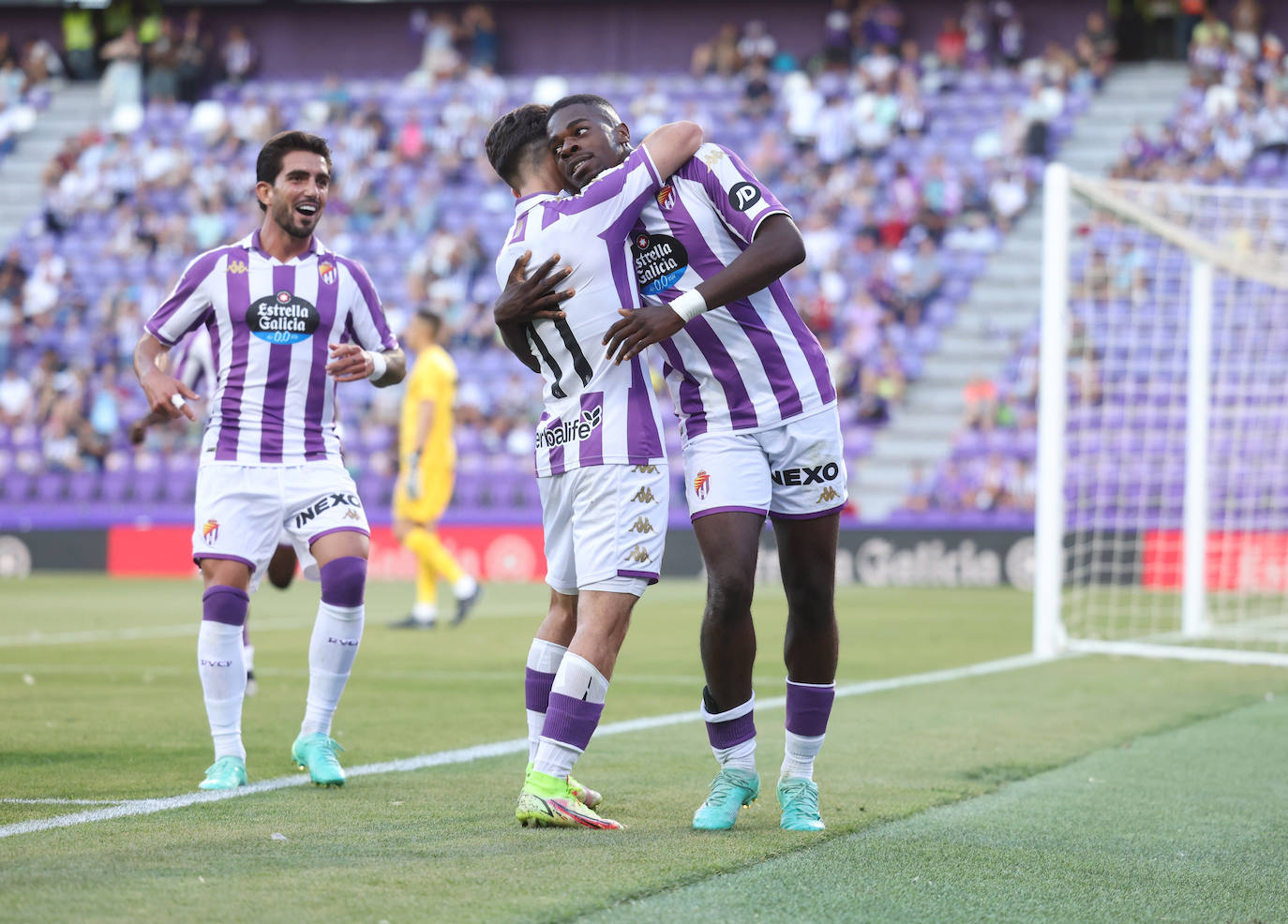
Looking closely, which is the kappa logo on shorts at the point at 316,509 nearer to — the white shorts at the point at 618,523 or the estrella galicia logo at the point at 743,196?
the white shorts at the point at 618,523

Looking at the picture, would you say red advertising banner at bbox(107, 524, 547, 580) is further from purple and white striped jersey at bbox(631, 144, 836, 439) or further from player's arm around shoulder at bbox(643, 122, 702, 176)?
player's arm around shoulder at bbox(643, 122, 702, 176)

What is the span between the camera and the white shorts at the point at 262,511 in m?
5.26

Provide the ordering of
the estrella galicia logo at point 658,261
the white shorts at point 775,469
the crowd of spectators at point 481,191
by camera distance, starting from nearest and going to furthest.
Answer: the white shorts at point 775,469
the estrella galicia logo at point 658,261
the crowd of spectators at point 481,191

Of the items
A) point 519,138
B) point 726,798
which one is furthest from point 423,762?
point 519,138

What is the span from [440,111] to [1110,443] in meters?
13.8

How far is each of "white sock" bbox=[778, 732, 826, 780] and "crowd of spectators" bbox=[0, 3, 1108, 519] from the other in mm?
16051

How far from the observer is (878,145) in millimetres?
23672

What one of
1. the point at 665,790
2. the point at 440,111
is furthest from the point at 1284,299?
the point at 440,111

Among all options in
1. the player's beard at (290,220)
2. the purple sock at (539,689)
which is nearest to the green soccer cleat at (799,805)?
the purple sock at (539,689)

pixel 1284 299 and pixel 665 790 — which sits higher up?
pixel 1284 299

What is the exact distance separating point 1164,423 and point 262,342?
14.0 metres

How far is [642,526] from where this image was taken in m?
4.30

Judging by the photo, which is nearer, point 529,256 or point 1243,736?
point 529,256

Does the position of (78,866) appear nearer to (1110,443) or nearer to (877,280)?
(1110,443)
